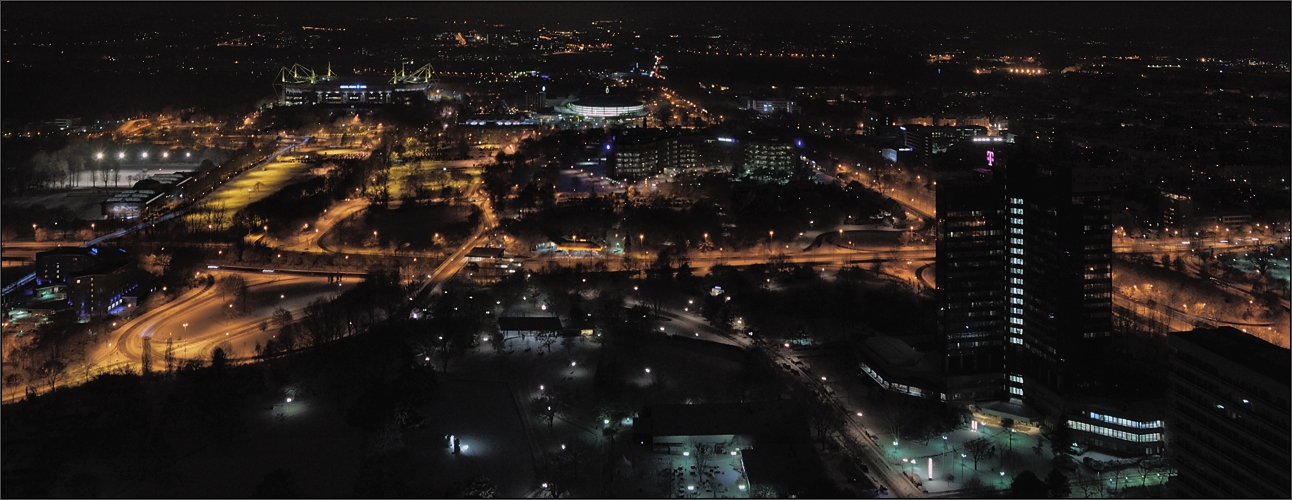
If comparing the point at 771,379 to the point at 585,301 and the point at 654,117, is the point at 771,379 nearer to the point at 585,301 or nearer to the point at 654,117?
the point at 585,301

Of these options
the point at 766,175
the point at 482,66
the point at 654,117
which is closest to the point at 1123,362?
the point at 766,175

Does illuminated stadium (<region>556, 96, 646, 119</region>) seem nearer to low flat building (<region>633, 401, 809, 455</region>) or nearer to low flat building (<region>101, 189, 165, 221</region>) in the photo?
low flat building (<region>101, 189, 165, 221</region>)

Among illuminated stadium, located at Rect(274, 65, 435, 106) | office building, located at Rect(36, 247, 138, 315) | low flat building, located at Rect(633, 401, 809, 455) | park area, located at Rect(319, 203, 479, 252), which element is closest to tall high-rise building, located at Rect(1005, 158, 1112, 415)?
low flat building, located at Rect(633, 401, 809, 455)

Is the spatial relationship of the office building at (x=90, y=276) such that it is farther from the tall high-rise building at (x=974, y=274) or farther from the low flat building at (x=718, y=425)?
the tall high-rise building at (x=974, y=274)

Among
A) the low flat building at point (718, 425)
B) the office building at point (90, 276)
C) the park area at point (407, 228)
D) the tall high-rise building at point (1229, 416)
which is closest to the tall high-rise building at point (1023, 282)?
the low flat building at point (718, 425)

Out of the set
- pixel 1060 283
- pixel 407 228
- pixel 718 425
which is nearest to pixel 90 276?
pixel 407 228
